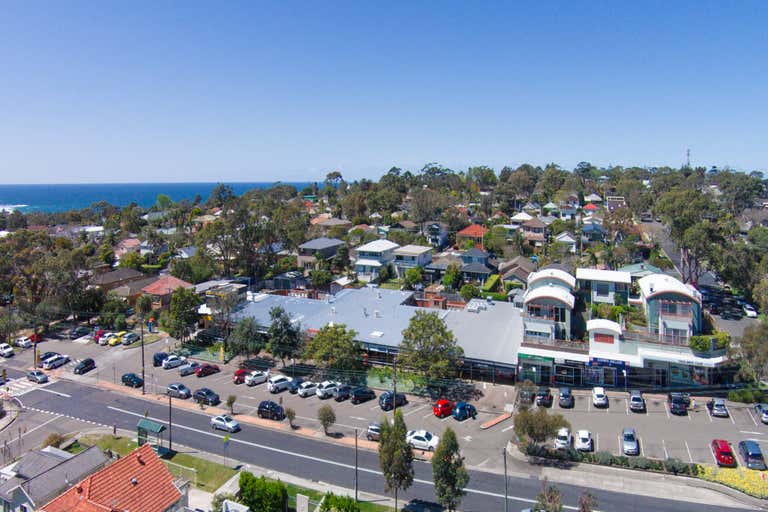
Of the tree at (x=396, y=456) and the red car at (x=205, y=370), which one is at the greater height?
the tree at (x=396, y=456)

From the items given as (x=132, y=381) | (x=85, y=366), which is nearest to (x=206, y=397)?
(x=132, y=381)

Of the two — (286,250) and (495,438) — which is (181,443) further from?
(286,250)

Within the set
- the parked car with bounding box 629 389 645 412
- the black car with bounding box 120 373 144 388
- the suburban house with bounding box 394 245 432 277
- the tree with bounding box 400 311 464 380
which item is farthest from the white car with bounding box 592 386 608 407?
the suburban house with bounding box 394 245 432 277

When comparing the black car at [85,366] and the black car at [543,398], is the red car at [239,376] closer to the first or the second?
the black car at [85,366]

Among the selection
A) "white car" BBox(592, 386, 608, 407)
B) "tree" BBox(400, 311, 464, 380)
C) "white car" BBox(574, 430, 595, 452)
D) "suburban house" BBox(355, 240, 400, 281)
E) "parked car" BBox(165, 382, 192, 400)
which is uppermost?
"suburban house" BBox(355, 240, 400, 281)

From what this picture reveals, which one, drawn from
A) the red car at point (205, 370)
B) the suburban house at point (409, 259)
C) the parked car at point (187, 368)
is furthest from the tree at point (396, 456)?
the suburban house at point (409, 259)

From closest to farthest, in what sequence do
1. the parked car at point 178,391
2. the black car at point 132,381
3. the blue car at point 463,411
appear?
the blue car at point 463,411, the parked car at point 178,391, the black car at point 132,381

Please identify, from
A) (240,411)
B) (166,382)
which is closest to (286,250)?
(166,382)

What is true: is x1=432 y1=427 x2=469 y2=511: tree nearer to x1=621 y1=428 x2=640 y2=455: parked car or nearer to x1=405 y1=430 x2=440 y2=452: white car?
x1=405 y1=430 x2=440 y2=452: white car
